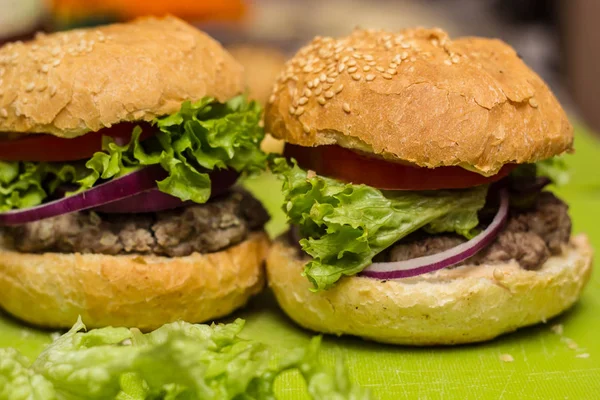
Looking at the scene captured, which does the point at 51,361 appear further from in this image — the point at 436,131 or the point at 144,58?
the point at 436,131

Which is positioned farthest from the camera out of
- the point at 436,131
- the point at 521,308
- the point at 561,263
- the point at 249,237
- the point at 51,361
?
the point at 249,237

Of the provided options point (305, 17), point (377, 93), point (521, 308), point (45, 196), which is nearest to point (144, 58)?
point (45, 196)

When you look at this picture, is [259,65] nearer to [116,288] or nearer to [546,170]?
[546,170]

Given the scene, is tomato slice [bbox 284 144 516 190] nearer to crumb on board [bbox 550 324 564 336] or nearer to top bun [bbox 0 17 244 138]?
top bun [bbox 0 17 244 138]

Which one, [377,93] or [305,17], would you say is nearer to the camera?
[377,93]

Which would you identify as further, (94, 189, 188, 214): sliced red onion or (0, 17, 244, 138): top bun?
(94, 189, 188, 214): sliced red onion

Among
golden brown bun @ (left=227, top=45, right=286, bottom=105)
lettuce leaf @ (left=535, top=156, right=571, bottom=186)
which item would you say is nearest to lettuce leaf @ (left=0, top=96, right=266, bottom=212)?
lettuce leaf @ (left=535, top=156, right=571, bottom=186)

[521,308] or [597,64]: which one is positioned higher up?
[521,308]
